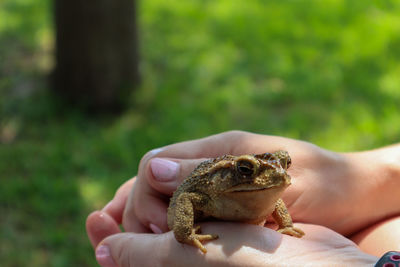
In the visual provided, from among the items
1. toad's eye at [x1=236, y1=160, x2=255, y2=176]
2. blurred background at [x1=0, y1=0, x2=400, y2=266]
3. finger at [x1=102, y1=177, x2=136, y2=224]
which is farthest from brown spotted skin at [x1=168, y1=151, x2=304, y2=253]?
blurred background at [x1=0, y1=0, x2=400, y2=266]

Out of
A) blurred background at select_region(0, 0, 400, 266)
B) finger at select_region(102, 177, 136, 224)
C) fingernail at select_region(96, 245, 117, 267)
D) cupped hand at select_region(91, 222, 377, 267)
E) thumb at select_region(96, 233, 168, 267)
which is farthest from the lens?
blurred background at select_region(0, 0, 400, 266)

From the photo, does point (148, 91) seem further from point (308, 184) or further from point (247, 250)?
point (247, 250)

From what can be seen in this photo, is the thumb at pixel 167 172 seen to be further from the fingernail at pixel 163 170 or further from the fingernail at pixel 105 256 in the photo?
the fingernail at pixel 105 256

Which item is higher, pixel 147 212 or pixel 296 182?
pixel 296 182

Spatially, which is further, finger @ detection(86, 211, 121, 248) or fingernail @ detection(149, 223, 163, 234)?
finger @ detection(86, 211, 121, 248)

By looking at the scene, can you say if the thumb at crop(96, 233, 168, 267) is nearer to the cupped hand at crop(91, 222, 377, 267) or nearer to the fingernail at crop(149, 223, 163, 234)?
the cupped hand at crop(91, 222, 377, 267)

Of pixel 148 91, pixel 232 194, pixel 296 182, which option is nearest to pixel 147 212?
pixel 232 194
